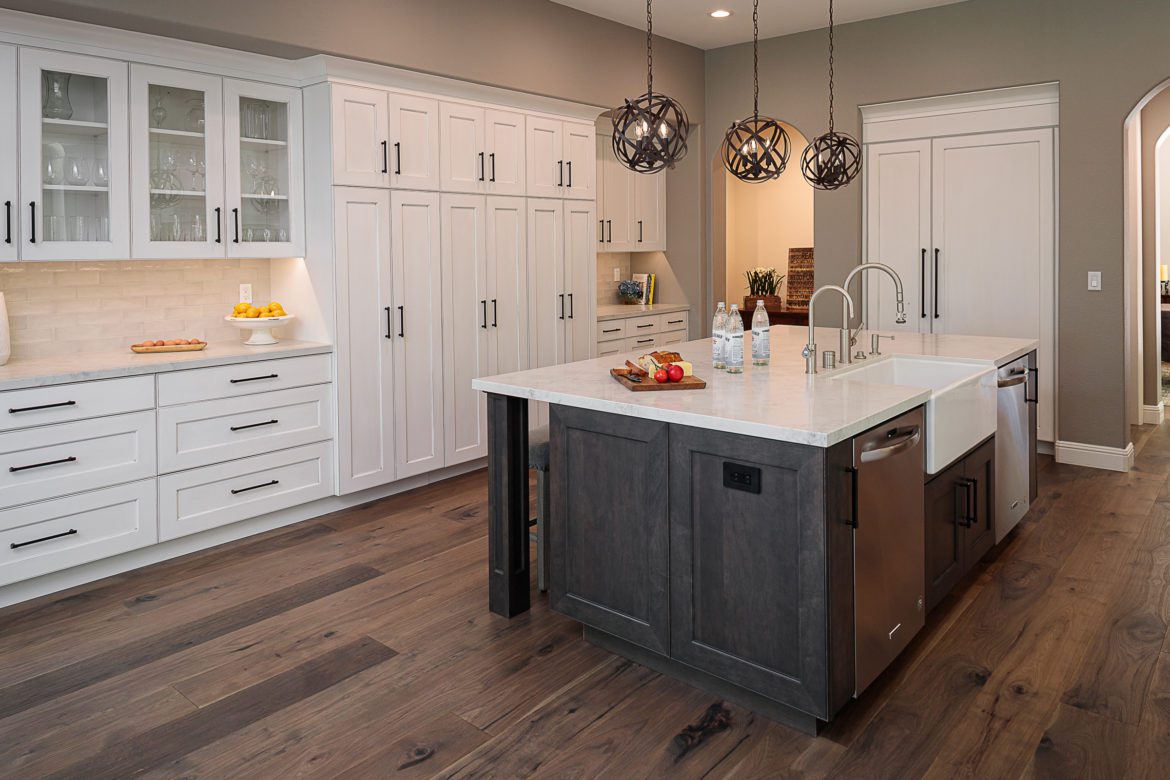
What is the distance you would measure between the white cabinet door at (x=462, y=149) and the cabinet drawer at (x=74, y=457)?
212cm

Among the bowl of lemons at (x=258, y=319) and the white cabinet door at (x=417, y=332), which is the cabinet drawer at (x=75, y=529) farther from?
the white cabinet door at (x=417, y=332)

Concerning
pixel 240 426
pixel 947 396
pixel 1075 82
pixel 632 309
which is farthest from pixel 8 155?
pixel 1075 82

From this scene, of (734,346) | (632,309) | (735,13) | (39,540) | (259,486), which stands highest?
(735,13)

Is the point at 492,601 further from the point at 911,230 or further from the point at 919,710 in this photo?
the point at 911,230

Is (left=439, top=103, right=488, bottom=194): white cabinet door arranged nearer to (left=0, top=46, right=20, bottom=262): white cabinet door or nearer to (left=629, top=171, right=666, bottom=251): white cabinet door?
(left=629, top=171, right=666, bottom=251): white cabinet door

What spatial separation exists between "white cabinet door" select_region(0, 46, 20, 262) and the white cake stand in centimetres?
104

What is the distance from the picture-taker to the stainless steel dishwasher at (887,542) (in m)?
2.47

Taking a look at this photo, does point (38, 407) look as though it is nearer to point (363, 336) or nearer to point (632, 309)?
point (363, 336)

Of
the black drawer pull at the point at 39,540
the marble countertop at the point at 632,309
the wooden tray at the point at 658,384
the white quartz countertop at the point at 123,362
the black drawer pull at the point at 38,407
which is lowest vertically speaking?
the black drawer pull at the point at 39,540

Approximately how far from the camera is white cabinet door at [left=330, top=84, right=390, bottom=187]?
4.42m

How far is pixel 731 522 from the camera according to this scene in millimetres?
2500

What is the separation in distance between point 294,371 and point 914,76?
4.41m

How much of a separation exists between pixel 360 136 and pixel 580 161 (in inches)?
70.7

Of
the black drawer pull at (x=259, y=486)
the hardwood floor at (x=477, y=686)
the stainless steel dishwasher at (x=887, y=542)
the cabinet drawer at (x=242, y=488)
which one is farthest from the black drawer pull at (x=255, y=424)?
the stainless steel dishwasher at (x=887, y=542)
